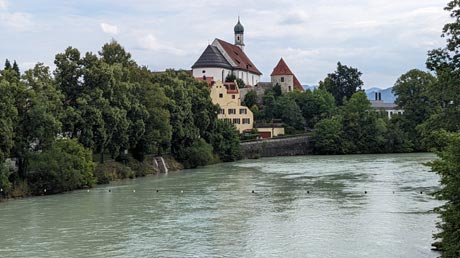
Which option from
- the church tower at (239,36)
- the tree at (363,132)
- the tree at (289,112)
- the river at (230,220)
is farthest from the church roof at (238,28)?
the river at (230,220)

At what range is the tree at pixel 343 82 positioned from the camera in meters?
120

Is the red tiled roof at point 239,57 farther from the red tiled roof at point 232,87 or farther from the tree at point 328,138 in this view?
the tree at point 328,138

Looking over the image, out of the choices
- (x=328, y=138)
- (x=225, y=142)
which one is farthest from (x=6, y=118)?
(x=328, y=138)

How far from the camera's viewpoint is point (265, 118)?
3841 inches

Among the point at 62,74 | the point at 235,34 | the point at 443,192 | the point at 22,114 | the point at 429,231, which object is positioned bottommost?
the point at 429,231

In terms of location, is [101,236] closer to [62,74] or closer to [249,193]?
[249,193]

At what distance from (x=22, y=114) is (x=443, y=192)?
2851 cm

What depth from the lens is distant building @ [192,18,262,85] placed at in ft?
361

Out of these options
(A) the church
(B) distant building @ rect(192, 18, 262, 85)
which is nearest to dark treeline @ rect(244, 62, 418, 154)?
(A) the church

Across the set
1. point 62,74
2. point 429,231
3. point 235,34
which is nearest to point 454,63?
point 429,231

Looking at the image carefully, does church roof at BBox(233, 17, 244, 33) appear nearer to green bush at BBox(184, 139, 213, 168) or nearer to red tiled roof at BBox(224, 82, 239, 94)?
red tiled roof at BBox(224, 82, 239, 94)

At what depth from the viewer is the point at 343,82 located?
398 ft

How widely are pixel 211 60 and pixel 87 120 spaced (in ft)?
216

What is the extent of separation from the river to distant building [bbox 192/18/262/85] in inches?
2532
